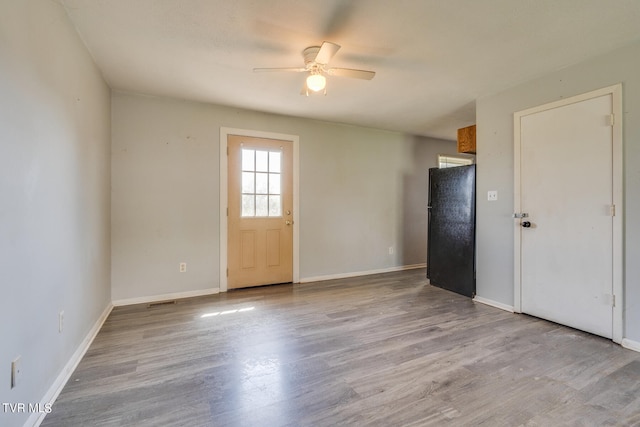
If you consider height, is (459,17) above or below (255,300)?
above

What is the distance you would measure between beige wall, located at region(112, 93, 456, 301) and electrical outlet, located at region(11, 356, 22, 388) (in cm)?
212

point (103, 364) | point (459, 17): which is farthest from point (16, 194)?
point (459, 17)

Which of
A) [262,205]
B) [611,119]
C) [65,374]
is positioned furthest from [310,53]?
[65,374]

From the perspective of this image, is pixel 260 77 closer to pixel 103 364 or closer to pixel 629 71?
pixel 103 364

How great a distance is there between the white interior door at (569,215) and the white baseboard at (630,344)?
0.11 m

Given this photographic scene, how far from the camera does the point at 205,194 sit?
3.66 metres

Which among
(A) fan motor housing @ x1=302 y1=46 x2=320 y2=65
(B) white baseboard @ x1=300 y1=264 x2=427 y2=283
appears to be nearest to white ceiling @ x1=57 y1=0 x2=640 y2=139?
(A) fan motor housing @ x1=302 y1=46 x2=320 y2=65

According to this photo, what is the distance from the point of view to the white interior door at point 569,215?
7.91ft

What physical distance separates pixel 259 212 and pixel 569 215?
3.43 m

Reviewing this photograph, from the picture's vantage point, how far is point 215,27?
207 cm

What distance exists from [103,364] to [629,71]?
4.58 m

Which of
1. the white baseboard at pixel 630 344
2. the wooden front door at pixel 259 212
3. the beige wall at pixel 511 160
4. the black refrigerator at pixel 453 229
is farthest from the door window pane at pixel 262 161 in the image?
the white baseboard at pixel 630 344

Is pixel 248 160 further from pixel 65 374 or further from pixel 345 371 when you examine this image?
pixel 345 371

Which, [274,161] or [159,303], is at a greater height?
[274,161]
